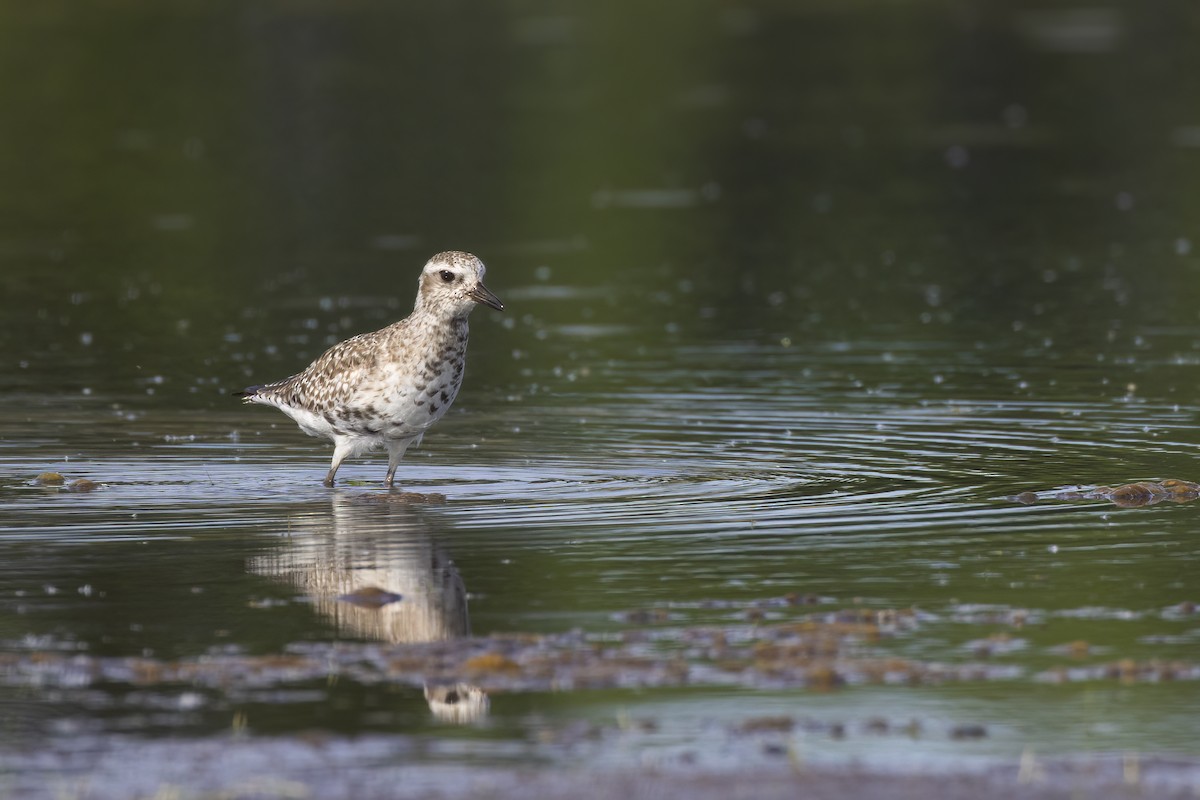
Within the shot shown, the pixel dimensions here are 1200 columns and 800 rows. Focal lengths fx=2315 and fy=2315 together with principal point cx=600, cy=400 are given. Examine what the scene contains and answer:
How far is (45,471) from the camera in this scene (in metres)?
15.3

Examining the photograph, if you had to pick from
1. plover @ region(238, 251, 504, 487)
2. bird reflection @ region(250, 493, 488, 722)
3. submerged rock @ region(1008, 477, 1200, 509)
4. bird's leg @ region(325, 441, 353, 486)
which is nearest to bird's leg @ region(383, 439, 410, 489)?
plover @ region(238, 251, 504, 487)

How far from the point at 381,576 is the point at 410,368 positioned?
2.84 meters

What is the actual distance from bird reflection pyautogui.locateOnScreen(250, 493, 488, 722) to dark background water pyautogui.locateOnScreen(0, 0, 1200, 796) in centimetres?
5

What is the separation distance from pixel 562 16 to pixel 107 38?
13.7 metres

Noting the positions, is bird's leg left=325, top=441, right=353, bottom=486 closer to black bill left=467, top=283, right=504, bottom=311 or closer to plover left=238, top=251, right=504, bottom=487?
plover left=238, top=251, right=504, bottom=487

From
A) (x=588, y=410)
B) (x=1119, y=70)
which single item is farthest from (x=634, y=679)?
(x=1119, y=70)

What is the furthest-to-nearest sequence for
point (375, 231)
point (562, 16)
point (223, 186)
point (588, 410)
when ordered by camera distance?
point (562, 16) < point (223, 186) < point (375, 231) < point (588, 410)

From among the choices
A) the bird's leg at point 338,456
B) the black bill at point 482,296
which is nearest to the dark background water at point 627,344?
the bird's leg at point 338,456

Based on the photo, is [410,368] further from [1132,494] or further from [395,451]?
[1132,494]

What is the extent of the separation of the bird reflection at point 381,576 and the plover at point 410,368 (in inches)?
23.7

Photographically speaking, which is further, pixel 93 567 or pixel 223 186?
pixel 223 186

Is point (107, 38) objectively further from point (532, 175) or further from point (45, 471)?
point (45, 471)

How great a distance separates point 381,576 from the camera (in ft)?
38.7

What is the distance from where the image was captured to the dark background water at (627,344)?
36.2ft
